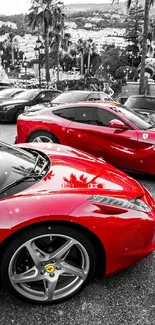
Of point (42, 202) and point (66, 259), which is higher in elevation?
point (42, 202)

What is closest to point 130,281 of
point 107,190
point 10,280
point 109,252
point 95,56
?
point 109,252

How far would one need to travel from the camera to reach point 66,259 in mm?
2488

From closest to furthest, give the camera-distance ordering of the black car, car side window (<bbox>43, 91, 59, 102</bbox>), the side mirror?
the side mirror
the black car
car side window (<bbox>43, 91, 59, 102</bbox>)

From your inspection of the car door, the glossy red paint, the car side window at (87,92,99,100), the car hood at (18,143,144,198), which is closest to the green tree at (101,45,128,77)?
the car side window at (87,92,99,100)

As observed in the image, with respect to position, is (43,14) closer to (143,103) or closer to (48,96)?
(48,96)

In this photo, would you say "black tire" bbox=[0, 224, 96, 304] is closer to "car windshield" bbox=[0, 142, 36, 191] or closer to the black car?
"car windshield" bbox=[0, 142, 36, 191]

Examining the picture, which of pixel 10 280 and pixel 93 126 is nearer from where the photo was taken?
pixel 10 280

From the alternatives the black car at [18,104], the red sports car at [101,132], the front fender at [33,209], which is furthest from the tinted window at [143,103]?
the front fender at [33,209]

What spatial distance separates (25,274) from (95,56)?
12582cm

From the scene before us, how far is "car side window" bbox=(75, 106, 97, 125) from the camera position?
578 cm

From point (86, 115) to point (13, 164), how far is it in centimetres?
315

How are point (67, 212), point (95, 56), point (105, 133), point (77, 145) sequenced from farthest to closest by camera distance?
point (95, 56) → point (77, 145) → point (105, 133) → point (67, 212)

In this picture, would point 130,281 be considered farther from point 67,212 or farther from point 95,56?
point 95,56

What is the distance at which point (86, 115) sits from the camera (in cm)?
585
